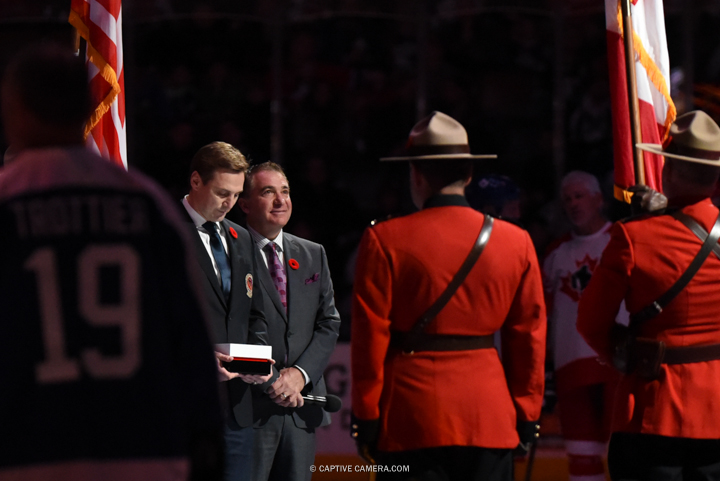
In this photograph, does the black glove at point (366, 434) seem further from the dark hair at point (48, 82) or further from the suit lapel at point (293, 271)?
the dark hair at point (48, 82)

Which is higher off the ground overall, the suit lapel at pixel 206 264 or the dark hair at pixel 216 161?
the dark hair at pixel 216 161

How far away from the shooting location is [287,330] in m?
5.43

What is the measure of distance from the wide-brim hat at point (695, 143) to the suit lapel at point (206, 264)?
2143 mm

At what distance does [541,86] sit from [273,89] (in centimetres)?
261

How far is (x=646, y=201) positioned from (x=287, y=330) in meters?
1.95

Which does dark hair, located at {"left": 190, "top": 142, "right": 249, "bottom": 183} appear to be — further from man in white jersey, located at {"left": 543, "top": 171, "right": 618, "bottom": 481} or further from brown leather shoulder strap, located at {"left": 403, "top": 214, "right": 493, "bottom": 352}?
man in white jersey, located at {"left": 543, "top": 171, "right": 618, "bottom": 481}

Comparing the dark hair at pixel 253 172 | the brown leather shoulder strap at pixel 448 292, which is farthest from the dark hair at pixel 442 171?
the dark hair at pixel 253 172

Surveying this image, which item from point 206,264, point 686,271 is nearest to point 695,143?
point 686,271

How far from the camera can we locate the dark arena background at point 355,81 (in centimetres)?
980

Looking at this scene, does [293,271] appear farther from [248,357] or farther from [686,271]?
[686,271]

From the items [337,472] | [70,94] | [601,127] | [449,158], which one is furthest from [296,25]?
[70,94]

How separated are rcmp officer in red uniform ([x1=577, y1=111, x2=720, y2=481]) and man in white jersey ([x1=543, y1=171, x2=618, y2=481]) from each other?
242cm

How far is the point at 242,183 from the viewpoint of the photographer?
5.24 meters

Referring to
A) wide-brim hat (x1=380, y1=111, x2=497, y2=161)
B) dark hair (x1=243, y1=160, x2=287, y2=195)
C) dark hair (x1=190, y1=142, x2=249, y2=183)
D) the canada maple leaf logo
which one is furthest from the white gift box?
the canada maple leaf logo
